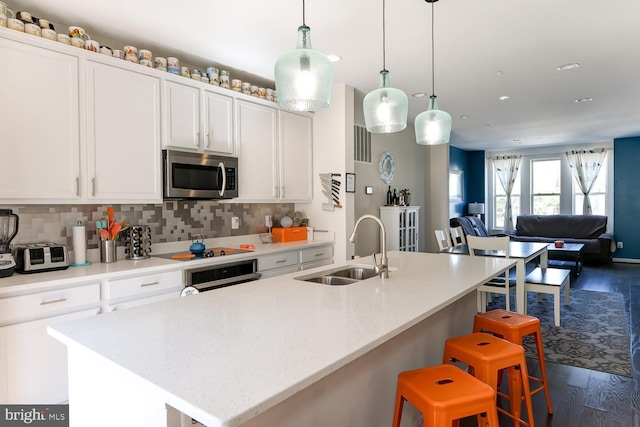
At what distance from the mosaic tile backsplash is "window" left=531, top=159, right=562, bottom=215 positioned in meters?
7.13

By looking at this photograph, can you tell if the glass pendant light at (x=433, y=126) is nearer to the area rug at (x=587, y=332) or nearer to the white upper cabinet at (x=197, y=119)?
the white upper cabinet at (x=197, y=119)

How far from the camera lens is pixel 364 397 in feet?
5.33

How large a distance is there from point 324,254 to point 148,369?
327 centimetres

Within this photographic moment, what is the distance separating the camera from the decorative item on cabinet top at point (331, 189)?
14.0ft

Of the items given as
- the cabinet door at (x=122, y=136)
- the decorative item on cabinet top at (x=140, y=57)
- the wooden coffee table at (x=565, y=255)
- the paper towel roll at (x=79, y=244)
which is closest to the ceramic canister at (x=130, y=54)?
the decorative item on cabinet top at (x=140, y=57)

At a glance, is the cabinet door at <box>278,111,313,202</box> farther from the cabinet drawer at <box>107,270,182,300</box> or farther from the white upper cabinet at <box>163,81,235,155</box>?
the cabinet drawer at <box>107,270,182,300</box>

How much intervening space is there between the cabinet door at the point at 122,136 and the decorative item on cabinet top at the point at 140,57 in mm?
132

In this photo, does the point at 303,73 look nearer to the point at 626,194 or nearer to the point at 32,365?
the point at 32,365

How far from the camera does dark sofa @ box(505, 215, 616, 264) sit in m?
7.60

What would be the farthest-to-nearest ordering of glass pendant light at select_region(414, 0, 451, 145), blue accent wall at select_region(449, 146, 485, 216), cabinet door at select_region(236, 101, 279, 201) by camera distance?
blue accent wall at select_region(449, 146, 485, 216) → cabinet door at select_region(236, 101, 279, 201) → glass pendant light at select_region(414, 0, 451, 145)

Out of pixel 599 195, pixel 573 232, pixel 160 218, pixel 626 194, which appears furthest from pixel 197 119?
pixel 599 195

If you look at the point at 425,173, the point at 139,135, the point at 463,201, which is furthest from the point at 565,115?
the point at 139,135

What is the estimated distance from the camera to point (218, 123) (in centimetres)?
346

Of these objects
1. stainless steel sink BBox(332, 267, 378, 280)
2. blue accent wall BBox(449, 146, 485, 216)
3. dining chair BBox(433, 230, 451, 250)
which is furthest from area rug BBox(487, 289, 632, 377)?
blue accent wall BBox(449, 146, 485, 216)
